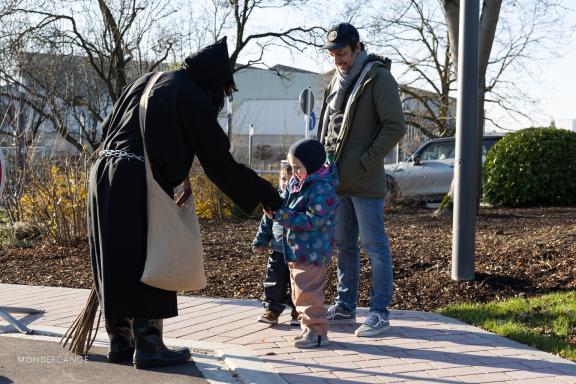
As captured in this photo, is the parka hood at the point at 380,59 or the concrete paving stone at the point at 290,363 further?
the parka hood at the point at 380,59

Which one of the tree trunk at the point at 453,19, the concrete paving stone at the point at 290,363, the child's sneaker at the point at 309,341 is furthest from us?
the tree trunk at the point at 453,19

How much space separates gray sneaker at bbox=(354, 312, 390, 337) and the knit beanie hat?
114 centimetres

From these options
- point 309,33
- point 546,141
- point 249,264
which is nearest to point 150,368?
point 249,264

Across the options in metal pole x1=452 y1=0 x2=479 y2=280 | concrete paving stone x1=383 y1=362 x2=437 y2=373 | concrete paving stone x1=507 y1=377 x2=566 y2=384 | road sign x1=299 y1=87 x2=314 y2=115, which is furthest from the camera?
road sign x1=299 y1=87 x2=314 y2=115

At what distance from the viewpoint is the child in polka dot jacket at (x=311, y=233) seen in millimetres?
4980

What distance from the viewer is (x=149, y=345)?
186 inches

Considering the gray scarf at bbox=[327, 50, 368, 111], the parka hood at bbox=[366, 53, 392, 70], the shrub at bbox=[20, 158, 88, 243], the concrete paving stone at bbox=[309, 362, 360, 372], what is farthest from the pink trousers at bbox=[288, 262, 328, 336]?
the shrub at bbox=[20, 158, 88, 243]

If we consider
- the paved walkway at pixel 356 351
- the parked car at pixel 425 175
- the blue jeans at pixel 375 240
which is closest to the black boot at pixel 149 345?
the paved walkway at pixel 356 351

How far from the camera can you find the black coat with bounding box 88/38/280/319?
4551mm

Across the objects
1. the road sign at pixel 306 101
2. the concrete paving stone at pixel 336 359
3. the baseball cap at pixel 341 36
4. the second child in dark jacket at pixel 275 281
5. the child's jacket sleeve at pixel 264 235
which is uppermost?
the road sign at pixel 306 101

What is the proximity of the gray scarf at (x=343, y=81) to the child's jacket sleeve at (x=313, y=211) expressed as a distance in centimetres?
86

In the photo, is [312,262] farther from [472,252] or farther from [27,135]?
[27,135]

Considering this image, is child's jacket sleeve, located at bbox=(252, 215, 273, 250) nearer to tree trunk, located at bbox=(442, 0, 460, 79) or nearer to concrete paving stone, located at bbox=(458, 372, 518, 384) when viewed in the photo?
concrete paving stone, located at bbox=(458, 372, 518, 384)

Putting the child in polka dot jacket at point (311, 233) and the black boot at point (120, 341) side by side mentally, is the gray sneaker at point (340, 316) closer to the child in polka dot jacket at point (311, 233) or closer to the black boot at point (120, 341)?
the child in polka dot jacket at point (311, 233)
